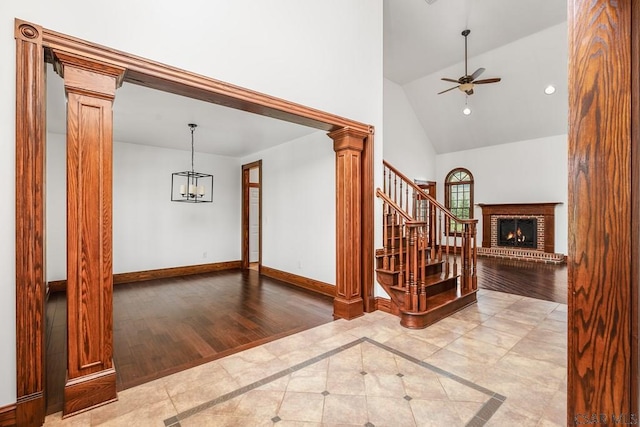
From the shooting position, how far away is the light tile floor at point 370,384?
1847mm

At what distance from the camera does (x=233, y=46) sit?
2.56 m

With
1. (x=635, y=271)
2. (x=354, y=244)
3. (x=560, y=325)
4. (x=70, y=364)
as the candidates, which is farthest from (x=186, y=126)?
(x=560, y=325)

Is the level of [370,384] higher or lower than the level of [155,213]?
lower

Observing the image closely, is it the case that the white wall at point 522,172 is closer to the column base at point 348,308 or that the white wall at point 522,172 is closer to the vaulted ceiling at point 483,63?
the vaulted ceiling at point 483,63

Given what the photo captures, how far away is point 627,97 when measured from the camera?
869 mm

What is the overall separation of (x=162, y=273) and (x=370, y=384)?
203 inches

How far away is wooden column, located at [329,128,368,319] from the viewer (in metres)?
3.51

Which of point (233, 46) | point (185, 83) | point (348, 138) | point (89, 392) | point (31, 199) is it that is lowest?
point (89, 392)

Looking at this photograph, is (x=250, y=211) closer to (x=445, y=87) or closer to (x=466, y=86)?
(x=466, y=86)

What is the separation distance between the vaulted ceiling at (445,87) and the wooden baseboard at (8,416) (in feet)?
9.31

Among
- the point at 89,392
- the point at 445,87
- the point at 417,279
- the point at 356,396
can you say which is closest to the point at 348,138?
the point at 417,279

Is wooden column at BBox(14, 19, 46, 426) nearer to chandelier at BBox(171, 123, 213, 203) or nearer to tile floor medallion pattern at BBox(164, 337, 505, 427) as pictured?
tile floor medallion pattern at BBox(164, 337, 505, 427)

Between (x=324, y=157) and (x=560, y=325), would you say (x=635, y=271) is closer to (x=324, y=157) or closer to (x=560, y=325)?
(x=560, y=325)

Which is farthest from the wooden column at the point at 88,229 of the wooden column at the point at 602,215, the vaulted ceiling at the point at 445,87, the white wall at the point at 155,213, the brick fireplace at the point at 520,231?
the brick fireplace at the point at 520,231
